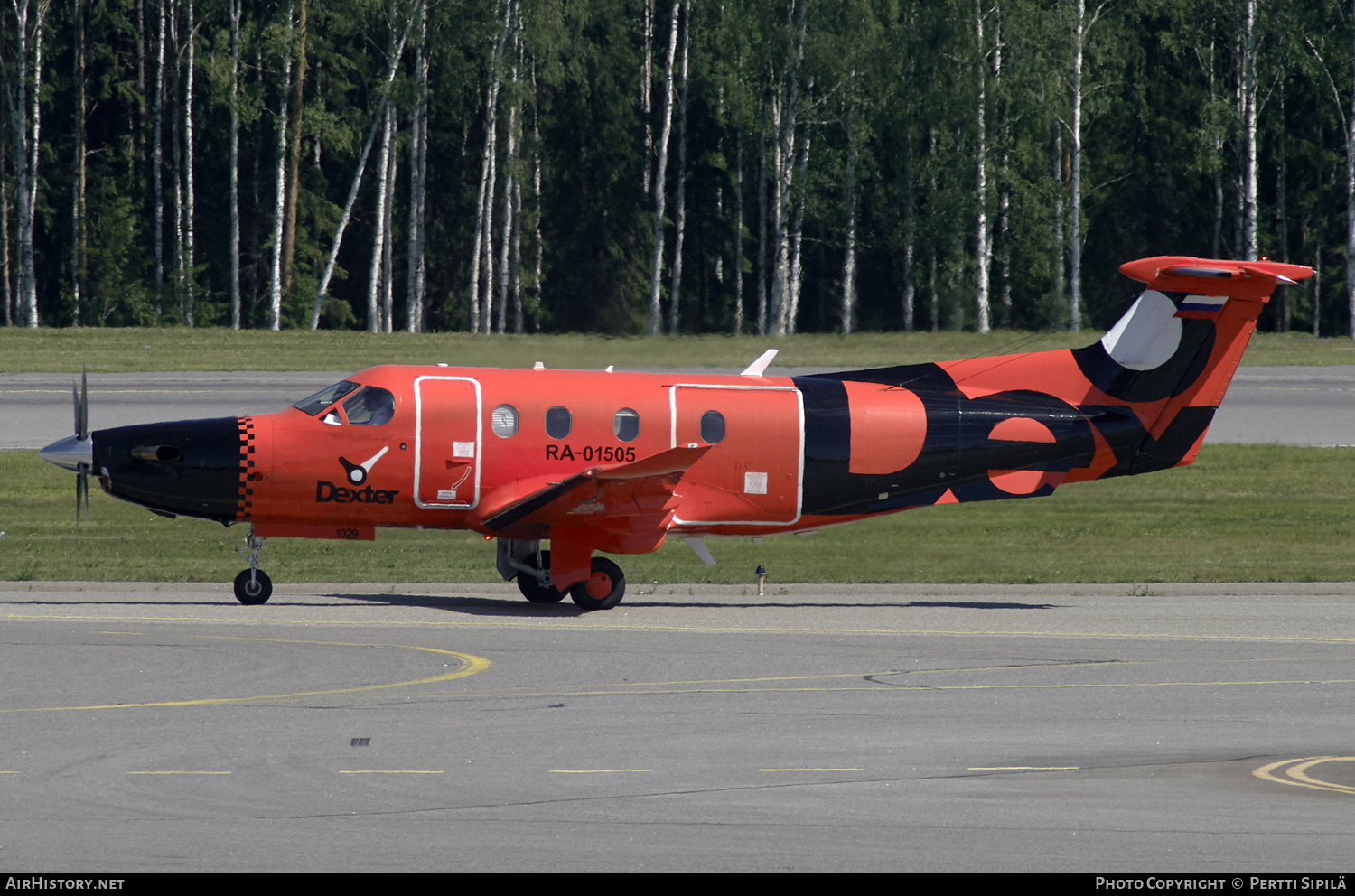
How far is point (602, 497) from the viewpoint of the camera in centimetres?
1703

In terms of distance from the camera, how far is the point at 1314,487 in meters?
27.7

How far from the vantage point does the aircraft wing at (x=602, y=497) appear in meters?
16.4

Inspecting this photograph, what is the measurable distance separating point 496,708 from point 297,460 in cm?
665

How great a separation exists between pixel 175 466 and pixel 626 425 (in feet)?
18.4

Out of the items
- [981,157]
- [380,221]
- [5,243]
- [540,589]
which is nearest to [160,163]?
[5,243]

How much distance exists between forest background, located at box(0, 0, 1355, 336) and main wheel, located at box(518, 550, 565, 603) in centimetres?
424

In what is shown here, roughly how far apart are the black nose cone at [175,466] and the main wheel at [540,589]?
381 centimetres

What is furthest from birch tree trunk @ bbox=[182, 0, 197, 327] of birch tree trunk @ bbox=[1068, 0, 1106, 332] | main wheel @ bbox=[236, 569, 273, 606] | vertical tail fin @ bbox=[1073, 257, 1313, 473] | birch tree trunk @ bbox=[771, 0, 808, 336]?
vertical tail fin @ bbox=[1073, 257, 1313, 473]

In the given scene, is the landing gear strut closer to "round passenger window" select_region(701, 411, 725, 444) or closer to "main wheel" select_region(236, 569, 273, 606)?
"main wheel" select_region(236, 569, 273, 606)

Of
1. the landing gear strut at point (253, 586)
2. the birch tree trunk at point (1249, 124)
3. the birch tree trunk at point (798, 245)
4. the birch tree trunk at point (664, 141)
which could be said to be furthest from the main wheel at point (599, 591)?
the birch tree trunk at point (1249, 124)

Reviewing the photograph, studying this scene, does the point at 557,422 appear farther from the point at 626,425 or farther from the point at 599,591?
the point at 599,591

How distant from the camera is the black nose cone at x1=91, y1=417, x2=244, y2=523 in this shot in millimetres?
16797
